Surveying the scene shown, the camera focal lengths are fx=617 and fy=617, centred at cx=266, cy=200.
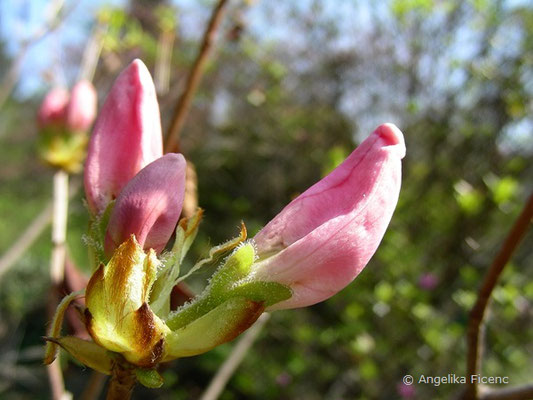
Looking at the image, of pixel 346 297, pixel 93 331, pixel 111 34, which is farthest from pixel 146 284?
pixel 346 297

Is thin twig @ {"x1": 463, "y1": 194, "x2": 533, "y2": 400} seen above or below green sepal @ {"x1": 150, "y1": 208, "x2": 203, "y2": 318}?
below

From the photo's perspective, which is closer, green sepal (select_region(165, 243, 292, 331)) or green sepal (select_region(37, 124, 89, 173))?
green sepal (select_region(165, 243, 292, 331))

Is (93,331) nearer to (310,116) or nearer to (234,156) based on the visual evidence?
(310,116)

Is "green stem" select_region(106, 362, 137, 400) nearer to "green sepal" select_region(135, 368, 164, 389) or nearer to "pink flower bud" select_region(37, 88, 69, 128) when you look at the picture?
"green sepal" select_region(135, 368, 164, 389)

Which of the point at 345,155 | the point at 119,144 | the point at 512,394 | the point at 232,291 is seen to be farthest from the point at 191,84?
the point at 345,155

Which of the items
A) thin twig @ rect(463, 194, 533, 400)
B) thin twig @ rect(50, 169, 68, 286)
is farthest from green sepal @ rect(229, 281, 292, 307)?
thin twig @ rect(50, 169, 68, 286)

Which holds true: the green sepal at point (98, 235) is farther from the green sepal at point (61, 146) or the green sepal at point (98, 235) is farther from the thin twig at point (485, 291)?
the green sepal at point (61, 146)

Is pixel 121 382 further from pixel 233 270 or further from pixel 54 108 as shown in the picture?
pixel 54 108
